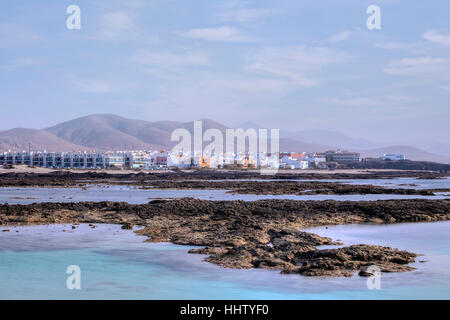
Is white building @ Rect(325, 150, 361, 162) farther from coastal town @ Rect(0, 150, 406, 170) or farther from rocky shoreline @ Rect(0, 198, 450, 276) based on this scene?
rocky shoreline @ Rect(0, 198, 450, 276)

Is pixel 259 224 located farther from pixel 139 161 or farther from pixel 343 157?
pixel 343 157

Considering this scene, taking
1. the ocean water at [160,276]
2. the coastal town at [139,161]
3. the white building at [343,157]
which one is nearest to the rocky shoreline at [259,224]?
the ocean water at [160,276]

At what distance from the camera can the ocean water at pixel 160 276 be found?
10.7m

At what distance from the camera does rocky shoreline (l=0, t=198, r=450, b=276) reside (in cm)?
1280

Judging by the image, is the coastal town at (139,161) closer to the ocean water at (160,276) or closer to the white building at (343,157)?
the white building at (343,157)

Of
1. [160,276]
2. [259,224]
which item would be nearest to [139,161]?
[259,224]

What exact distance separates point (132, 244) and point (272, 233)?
3.95 metres

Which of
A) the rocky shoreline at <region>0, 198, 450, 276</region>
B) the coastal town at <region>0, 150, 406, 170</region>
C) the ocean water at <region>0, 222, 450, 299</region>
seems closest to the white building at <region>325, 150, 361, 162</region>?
the coastal town at <region>0, 150, 406, 170</region>

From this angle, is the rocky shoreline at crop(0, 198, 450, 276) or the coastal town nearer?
the rocky shoreline at crop(0, 198, 450, 276)

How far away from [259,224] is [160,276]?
6.19m

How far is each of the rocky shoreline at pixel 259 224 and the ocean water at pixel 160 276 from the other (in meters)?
0.60

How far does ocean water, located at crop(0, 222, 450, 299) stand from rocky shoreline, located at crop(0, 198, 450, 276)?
→ 1.96 feet

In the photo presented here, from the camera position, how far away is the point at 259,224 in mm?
17859

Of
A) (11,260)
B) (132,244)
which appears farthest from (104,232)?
(11,260)
